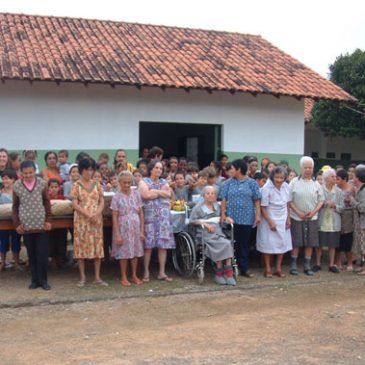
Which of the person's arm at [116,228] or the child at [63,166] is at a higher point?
the child at [63,166]

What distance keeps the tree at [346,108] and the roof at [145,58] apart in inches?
304

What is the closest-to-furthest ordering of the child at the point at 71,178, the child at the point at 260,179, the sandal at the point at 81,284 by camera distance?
1. the sandal at the point at 81,284
2. the child at the point at 71,178
3. the child at the point at 260,179

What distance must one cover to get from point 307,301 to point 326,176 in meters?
2.48

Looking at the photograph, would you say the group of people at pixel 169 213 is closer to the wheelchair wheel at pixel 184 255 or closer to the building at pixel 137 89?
the wheelchair wheel at pixel 184 255

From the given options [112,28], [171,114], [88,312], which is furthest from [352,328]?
[112,28]

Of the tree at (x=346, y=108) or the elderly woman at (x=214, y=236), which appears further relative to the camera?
the tree at (x=346, y=108)

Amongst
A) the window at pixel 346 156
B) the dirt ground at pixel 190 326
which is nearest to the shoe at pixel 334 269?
the dirt ground at pixel 190 326

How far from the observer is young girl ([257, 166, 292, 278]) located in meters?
7.98

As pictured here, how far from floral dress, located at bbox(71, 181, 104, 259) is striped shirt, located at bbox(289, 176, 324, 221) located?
2970 mm

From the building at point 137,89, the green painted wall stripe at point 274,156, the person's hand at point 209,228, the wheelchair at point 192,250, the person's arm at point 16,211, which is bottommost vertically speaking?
the wheelchair at point 192,250

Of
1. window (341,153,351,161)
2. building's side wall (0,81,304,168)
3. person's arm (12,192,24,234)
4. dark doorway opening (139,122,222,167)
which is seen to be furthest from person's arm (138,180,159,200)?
window (341,153,351,161)

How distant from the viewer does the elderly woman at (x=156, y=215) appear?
752 centimetres

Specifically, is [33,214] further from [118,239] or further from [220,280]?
[220,280]

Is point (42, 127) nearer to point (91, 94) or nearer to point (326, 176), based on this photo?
point (91, 94)
